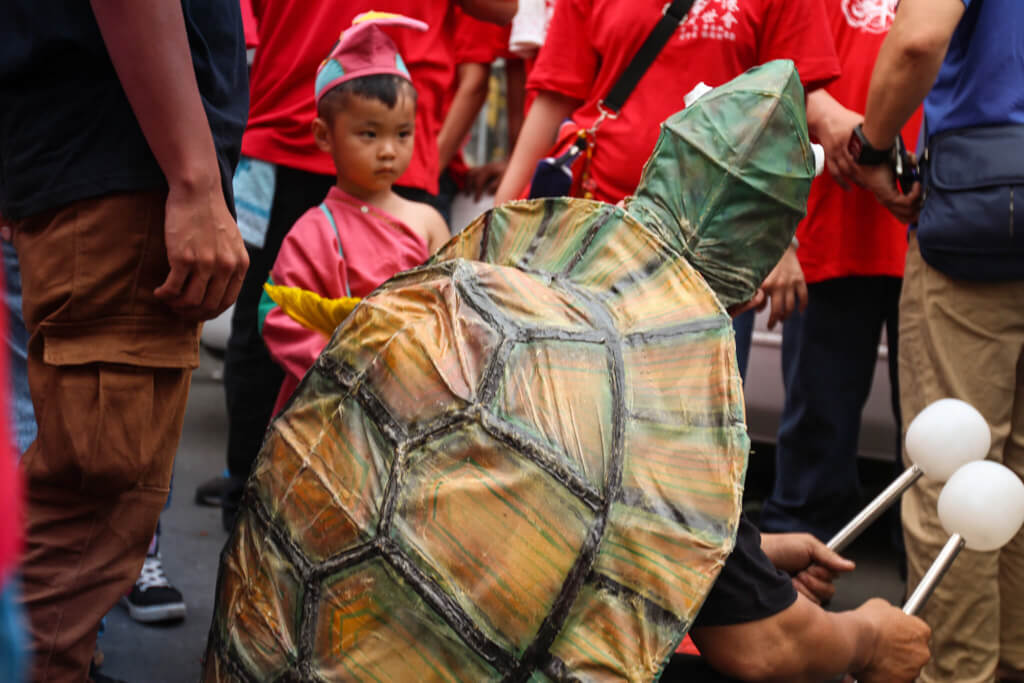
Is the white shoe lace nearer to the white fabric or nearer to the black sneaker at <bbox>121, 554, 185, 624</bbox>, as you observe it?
the black sneaker at <bbox>121, 554, 185, 624</bbox>

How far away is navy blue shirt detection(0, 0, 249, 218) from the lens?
4.60 feet

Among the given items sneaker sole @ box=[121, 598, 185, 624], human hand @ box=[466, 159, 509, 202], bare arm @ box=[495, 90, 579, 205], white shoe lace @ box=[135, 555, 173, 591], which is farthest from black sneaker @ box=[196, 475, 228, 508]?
bare arm @ box=[495, 90, 579, 205]

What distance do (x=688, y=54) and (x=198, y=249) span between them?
1321 mm

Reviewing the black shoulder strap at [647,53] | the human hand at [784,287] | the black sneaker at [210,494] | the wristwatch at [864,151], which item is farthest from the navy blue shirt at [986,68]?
the black sneaker at [210,494]

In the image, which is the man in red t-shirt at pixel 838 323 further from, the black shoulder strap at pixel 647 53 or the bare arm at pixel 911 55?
the black shoulder strap at pixel 647 53

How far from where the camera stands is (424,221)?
8.31ft

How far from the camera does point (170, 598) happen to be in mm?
2551

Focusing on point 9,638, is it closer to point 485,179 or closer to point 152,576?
point 152,576

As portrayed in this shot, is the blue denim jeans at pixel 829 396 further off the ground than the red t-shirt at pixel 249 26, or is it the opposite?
the red t-shirt at pixel 249 26

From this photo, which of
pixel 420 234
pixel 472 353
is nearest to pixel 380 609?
pixel 472 353

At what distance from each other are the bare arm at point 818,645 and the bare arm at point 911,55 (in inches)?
43.1

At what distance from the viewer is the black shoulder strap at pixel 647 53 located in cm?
235

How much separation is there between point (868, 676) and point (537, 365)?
838 mm

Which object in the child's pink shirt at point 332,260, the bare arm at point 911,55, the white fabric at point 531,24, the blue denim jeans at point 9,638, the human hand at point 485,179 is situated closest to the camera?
the blue denim jeans at point 9,638
